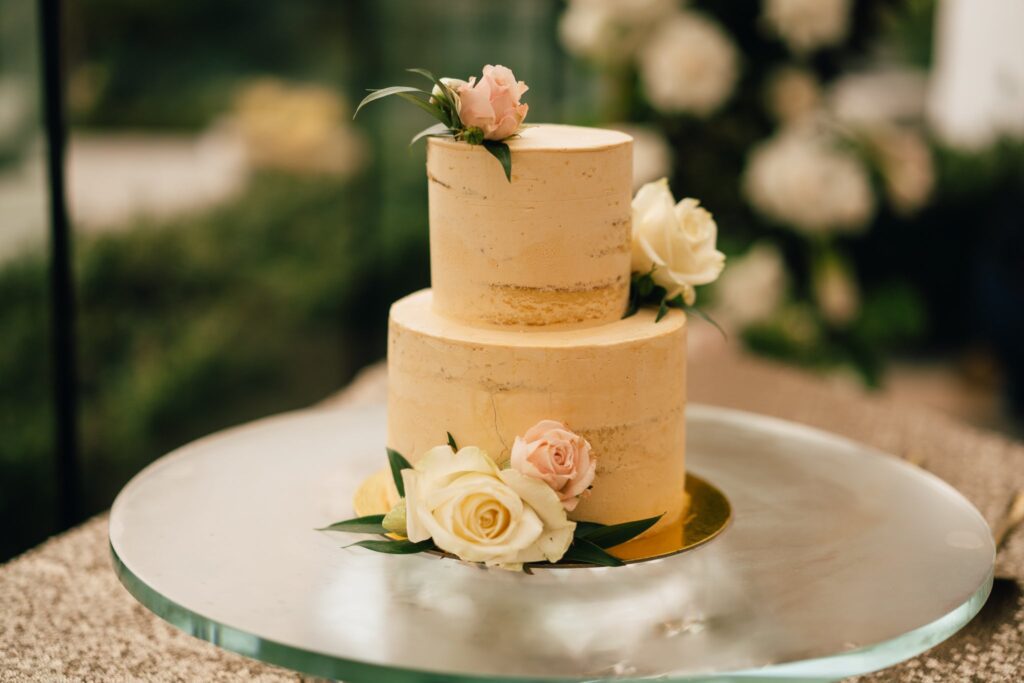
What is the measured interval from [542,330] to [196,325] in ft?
6.02

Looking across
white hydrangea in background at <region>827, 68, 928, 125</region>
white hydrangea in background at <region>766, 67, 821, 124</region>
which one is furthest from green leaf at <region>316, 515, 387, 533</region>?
white hydrangea in background at <region>827, 68, 928, 125</region>

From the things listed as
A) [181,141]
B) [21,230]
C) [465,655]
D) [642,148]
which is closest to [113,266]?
[181,141]

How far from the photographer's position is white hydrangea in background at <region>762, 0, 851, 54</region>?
2355 millimetres

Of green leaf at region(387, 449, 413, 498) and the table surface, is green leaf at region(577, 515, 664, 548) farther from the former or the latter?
the table surface

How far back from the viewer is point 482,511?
997mm

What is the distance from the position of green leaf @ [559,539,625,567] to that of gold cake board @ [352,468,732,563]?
0.12 feet

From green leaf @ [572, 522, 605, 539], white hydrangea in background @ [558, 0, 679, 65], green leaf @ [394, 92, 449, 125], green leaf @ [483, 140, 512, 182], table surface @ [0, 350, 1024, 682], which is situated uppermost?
white hydrangea in background @ [558, 0, 679, 65]

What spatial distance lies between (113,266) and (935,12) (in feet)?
10.9

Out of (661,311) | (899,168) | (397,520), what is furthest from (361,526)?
(899,168)

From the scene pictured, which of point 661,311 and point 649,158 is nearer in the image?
point 661,311

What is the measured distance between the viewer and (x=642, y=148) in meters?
2.56

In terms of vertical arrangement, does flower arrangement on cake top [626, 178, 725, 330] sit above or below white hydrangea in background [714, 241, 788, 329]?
above

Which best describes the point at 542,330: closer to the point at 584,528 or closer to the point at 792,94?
the point at 584,528

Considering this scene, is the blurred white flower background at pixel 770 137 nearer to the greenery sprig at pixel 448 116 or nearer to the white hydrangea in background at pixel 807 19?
the white hydrangea in background at pixel 807 19
